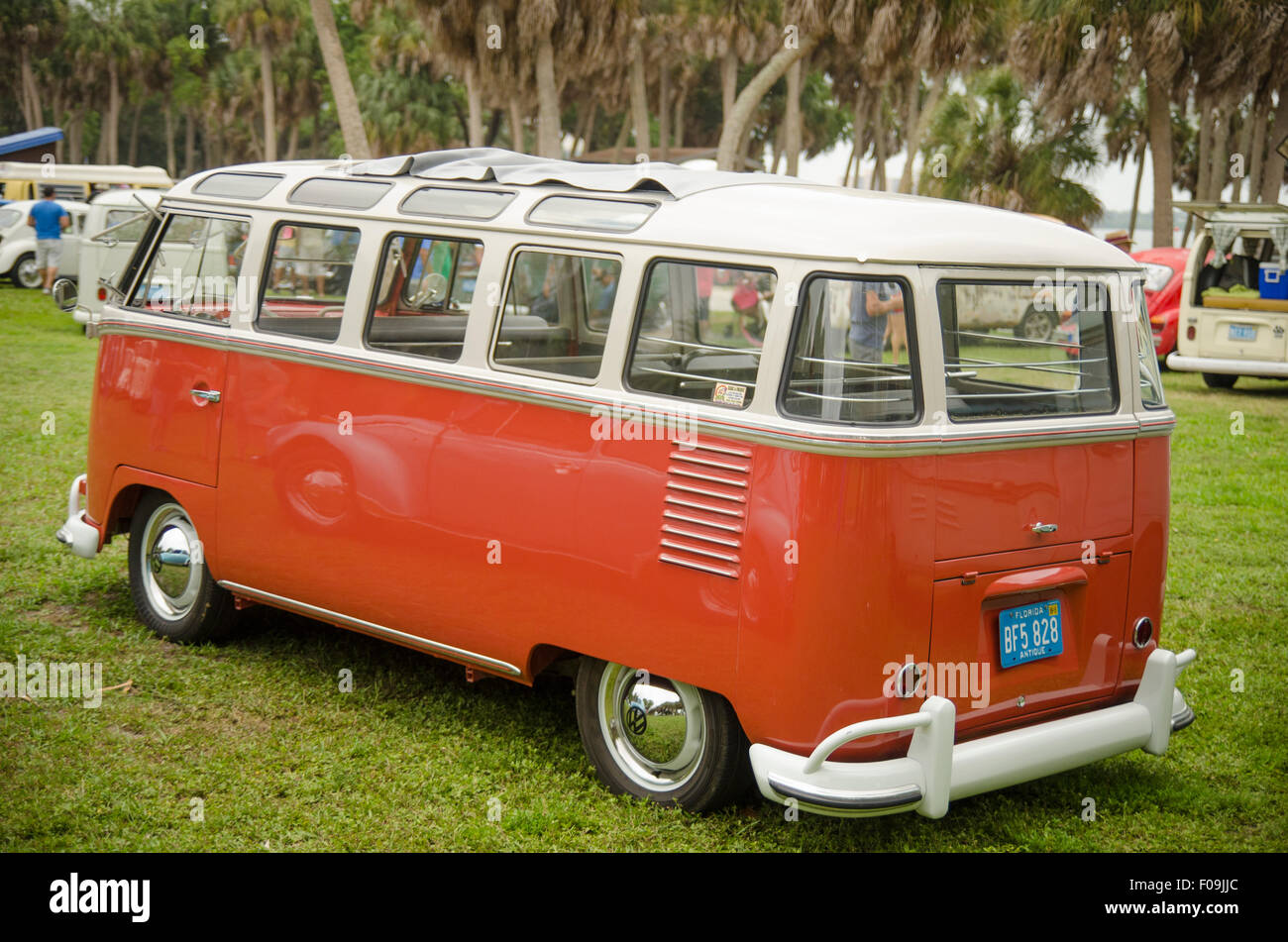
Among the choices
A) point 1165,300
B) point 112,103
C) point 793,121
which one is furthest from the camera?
point 112,103

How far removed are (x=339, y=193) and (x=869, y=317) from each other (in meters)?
2.59

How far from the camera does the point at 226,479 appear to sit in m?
5.79

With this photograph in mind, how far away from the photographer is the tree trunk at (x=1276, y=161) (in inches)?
933

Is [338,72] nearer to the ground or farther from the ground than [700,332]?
farther from the ground

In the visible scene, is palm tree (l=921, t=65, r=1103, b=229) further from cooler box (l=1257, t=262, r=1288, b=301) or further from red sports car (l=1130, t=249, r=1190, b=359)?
A: cooler box (l=1257, t=262, r=1288, b=301)

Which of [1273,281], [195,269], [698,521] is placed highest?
[1273,281]

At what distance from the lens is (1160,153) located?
79.9ft

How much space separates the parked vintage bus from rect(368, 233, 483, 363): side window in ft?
0.05

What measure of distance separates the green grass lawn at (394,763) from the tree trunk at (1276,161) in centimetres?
1952

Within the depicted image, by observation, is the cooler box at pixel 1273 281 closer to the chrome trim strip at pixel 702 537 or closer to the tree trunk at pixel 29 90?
the chrome trim strip at pixel 702 537

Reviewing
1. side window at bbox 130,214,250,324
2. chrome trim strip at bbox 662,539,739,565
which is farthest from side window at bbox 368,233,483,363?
chrome trim strip at bbox 662,539,739,565

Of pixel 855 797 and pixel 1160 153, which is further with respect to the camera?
pixel 1160 153

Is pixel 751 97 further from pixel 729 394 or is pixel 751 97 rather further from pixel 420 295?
pixel 729 394

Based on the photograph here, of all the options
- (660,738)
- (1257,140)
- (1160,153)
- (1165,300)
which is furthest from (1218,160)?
(660,738)
